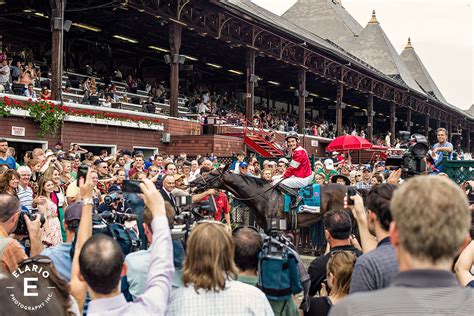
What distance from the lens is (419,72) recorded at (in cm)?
7794

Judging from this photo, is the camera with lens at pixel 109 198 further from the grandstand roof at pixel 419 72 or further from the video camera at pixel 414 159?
the grandstand roof at pixel 419 72

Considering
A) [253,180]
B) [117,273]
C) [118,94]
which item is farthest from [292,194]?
[118,94]

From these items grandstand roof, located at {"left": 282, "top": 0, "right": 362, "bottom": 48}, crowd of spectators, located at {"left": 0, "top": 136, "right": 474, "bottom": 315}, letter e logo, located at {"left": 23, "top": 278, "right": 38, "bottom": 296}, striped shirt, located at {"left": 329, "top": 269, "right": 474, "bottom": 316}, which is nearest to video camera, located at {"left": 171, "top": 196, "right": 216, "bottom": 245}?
crowd of spectators, located at {"left": 0, "top": 136, "right": 474, "bottom": 315}

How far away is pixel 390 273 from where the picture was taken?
3.10 metres

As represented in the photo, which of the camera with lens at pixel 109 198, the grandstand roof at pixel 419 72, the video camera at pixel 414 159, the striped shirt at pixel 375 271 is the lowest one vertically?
the striped shirt at pixel 375 271

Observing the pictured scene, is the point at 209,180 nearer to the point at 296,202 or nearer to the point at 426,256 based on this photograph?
the point at 296,202

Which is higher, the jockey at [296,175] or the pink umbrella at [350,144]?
the pink umbrella at [350,144]

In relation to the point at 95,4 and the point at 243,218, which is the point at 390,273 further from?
the point at 95,4

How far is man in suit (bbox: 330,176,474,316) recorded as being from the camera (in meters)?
1.94

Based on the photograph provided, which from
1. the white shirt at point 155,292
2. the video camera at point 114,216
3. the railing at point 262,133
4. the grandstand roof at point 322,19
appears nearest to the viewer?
the white shirt at point 155,292

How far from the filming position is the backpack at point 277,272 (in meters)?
3.71

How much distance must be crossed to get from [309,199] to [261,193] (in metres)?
0.90

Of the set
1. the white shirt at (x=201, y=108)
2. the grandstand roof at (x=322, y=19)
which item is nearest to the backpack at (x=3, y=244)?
the white shirt at (x=201, y=108)

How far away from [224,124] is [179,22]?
5748mm
